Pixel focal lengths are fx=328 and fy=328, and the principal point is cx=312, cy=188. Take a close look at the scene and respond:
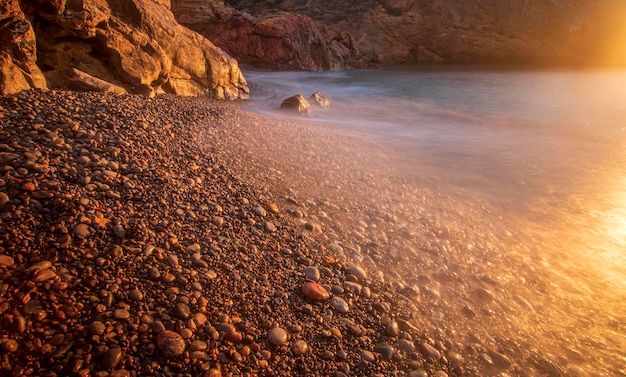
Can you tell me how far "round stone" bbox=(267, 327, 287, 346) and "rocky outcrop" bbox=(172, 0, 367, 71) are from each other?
43.9 feet

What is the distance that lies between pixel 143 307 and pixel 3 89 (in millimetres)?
2496

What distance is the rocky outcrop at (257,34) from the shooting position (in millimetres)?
12648

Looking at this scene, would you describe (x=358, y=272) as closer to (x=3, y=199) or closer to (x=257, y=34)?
(x=3, y=199)

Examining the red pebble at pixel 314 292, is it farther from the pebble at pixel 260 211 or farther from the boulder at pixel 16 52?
the boulder at pixel 16 52

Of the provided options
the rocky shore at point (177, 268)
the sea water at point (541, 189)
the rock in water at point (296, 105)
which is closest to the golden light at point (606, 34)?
the sea water at point (541, 189)

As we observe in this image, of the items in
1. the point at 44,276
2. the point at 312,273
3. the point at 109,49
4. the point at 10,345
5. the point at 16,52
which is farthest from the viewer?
the point at 109,49

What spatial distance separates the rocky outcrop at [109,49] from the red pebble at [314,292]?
9.64 ft

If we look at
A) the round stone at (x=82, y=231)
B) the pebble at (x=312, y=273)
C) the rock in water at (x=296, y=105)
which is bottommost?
the pebble at (x=312, y=273)

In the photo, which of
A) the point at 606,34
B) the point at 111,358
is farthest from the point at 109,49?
the point at 606,34

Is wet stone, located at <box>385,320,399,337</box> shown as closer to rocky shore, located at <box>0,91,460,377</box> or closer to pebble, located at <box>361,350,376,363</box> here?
rocky shore, located at <box>0,91,460,377</box>

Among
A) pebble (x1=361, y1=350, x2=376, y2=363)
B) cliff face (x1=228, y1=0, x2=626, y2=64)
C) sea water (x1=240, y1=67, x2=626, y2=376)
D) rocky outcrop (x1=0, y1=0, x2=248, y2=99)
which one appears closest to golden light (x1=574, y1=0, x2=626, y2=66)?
cliff face (x1=228, y1=0, x2=626, y2=64)

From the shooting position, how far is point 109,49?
4012 mm

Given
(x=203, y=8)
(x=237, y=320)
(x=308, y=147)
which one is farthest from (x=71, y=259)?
(x=203, y=8)

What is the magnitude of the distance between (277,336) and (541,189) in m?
3.01
